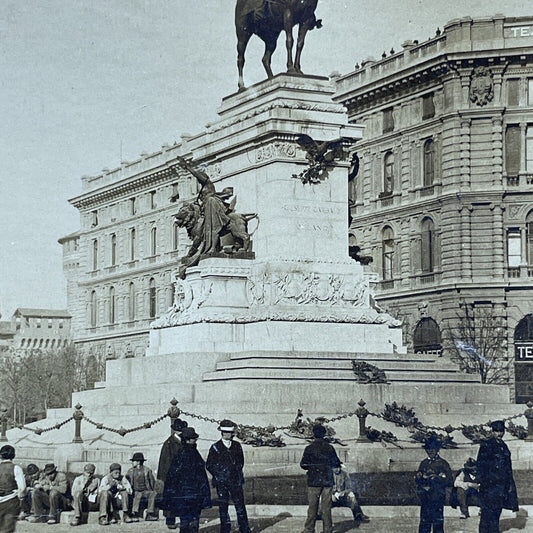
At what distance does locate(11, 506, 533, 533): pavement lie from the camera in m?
17.6

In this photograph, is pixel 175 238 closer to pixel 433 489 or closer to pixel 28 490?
pixel 28 490

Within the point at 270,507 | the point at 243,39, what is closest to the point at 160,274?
the point at 243,39

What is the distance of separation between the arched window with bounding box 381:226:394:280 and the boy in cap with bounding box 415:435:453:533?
49823 millimetres

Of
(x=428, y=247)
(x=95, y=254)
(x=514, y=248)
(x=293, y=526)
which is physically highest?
(x=95, y=254)

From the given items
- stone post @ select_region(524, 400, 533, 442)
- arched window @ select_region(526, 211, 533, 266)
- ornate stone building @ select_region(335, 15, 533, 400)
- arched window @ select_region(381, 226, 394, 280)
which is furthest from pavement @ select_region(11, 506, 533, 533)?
arched window @ select_region(381, 226, 394, 280)

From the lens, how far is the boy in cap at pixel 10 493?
49.7 ft

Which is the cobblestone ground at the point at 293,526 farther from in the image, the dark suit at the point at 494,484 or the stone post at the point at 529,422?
the stone post at the point at 529,422

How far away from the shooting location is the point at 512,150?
61.9 m

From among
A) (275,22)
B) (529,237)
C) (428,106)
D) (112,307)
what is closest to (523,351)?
(529,237)

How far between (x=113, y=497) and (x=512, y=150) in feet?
150

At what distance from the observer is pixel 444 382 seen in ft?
93.7

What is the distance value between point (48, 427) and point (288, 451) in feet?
26.3

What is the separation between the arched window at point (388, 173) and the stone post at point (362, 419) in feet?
143

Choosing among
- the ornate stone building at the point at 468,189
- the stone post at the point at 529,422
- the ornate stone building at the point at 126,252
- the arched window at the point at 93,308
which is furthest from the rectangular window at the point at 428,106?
the stone post at the point at 529,422
